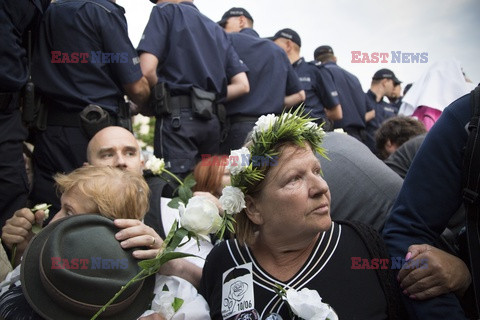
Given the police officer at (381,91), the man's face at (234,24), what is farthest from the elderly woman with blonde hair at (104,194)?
the police officer at (381,91)

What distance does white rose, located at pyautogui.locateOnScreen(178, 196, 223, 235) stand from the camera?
194 centimetres

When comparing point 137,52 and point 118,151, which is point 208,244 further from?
point 137,52

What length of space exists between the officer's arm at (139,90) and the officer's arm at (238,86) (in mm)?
815

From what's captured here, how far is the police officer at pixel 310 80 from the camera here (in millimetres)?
5859

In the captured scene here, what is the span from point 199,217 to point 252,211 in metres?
0.28

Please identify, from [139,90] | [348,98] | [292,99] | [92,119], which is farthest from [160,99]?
[348,98]

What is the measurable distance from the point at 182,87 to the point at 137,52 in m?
0.43

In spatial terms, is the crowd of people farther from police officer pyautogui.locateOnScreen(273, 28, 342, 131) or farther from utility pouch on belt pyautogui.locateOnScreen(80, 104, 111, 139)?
police officer pyautogui.locateOnScreen(273, 28, 342, 131)

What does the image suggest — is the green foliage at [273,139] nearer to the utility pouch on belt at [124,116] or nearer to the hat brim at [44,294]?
the hat brim at [44,294]

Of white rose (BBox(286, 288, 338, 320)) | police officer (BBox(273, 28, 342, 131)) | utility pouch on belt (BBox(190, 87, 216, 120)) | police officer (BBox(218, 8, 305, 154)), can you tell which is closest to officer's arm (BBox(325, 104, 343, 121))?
Result: police officer (BBox(273, 28, 342, 131))

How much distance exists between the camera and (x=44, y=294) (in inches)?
76.9

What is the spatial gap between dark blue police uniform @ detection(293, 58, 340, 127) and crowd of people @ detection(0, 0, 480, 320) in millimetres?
2259

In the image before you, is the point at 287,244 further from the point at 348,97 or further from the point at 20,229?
the point at 348,97

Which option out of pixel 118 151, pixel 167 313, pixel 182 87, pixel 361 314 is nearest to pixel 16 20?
pixel 118 151
